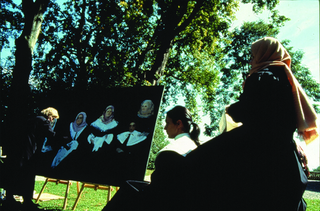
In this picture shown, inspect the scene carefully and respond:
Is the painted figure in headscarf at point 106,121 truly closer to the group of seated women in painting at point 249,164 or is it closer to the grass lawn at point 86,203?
the group of seated women in painting at point 249,164

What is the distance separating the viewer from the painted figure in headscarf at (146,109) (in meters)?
3.34

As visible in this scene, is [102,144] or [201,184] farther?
[102,144]

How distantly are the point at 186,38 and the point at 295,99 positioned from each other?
9.66 m

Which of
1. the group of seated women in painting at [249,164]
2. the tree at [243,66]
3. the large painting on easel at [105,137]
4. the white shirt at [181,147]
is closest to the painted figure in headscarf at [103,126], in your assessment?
the large painting on easel at [105,137]

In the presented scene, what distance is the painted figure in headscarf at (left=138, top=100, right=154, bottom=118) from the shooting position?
3340mm

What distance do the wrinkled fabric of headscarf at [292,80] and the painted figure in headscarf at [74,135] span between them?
3.10 metres

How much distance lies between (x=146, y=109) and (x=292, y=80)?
2.20 m

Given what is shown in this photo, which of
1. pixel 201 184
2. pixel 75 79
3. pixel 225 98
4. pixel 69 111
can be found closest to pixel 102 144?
pixel 69 111

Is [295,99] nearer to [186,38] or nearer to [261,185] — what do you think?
[261,185]

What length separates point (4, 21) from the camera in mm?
8867

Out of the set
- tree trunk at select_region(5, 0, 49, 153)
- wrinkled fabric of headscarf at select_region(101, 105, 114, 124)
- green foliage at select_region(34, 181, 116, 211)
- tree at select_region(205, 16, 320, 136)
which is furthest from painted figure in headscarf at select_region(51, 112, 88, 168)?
tree at select_region(205, 16, 320, 136)

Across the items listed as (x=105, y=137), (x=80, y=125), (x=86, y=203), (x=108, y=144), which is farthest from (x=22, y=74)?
(x=86, y=203)

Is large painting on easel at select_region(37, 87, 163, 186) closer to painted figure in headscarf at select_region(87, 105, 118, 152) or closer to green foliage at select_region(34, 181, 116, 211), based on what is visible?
painted figure in headscarf at select_region(87, 105, 118, 152)

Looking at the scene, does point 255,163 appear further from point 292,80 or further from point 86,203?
point 86,203
